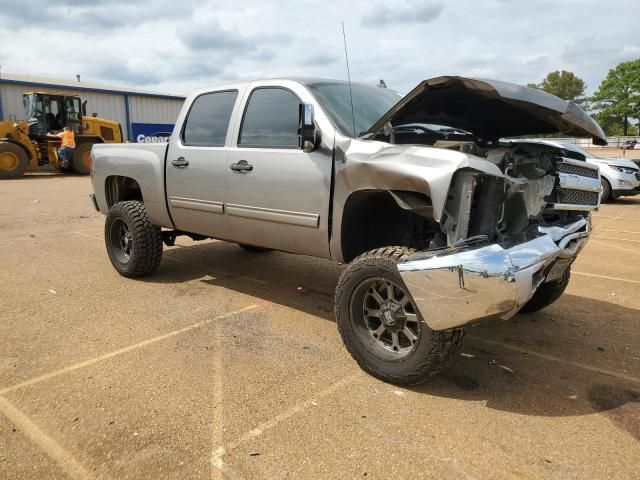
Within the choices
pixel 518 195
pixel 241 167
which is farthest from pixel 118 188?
pixel 518 195

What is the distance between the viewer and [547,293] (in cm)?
432

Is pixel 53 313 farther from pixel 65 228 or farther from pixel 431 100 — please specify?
pixel 65 228

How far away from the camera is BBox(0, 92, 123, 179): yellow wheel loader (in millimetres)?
17347

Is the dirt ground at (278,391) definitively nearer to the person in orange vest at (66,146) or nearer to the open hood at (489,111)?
the open hood at (489,111)

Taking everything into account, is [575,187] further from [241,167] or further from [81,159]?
[81,159]

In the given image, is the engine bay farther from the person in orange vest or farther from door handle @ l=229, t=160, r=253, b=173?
the person in orange vest

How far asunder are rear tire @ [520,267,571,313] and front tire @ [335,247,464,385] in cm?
157

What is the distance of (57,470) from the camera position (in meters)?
2.38

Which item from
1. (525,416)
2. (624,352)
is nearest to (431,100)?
(525,416)

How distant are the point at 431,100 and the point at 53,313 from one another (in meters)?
3.67

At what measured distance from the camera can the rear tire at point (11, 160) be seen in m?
17.1

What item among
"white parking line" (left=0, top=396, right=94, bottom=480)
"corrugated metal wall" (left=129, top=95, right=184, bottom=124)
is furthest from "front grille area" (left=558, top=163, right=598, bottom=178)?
"corrugated metal wall" (left=129, top=95, right=184, bottom=124)

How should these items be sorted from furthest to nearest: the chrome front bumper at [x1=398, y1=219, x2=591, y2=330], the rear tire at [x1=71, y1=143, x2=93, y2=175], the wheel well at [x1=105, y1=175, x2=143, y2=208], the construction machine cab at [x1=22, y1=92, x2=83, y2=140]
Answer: the rear tire at [x1=71, y1=143, x2=93, y2=175] → the construction machine cab at [x1=22, y1=92, x2=83, y2=140] → the wheel well at [x1=105, y1=175, x2=143, y2=208] → the chrome front bumper at [x1=398, y1=219, x2=591, y2=330]

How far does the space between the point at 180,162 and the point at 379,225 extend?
2136 mm
